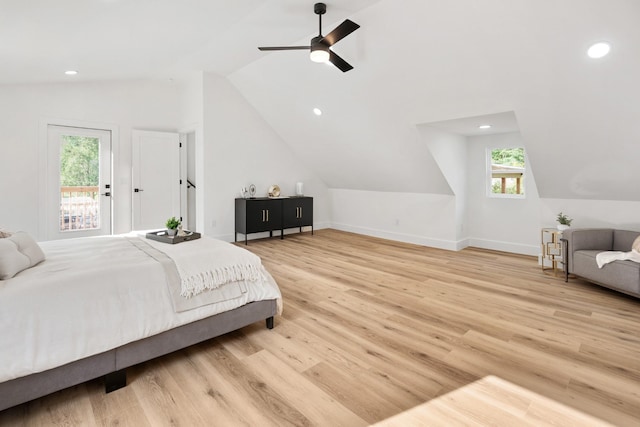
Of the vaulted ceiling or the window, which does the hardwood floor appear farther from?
the window

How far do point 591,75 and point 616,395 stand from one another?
2.66 m

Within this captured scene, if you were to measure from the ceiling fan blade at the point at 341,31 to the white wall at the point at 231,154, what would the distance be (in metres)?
3.22

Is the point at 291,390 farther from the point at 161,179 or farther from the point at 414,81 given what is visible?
the point at 161,179

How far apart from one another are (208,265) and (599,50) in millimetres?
3603

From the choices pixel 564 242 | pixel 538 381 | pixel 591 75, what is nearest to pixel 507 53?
pixel 591 75

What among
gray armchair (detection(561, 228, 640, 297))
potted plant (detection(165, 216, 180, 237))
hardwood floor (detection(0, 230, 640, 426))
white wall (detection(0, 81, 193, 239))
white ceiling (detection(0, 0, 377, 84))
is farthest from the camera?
white wall (detection(0, 81, 193, 239))

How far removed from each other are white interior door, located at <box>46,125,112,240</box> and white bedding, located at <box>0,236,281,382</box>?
3.54 meters

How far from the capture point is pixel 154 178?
5.98 metres

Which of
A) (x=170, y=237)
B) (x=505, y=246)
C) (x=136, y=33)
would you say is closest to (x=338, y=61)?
(x=136, y=33)

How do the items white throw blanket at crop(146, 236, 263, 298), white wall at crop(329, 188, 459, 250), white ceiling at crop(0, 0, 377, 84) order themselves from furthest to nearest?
white wall at crop(329, 188, 459, 250)
white ceiling at crop(0, 0, 377, 84)
white throw blanket at crop(146, 236, 263, 298)

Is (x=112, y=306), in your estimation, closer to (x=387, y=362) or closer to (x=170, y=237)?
(x=170, y=237)

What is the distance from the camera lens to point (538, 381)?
2.03m

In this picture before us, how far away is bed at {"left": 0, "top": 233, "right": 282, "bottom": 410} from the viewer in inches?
63.6

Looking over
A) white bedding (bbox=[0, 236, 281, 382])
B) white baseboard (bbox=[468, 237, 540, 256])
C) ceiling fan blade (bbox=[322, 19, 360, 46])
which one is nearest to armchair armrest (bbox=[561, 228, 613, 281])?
white baseboard (bbox=[468, 237, 540, 256])
